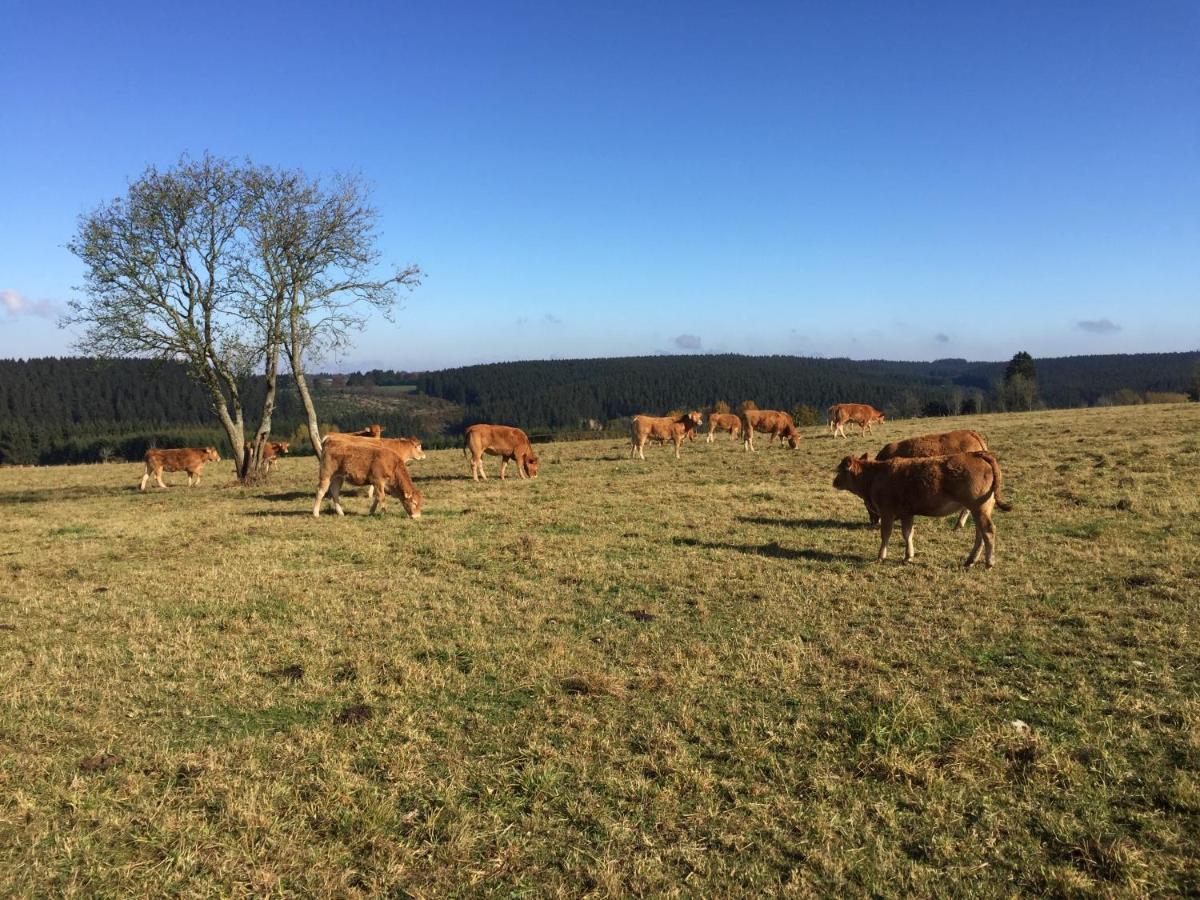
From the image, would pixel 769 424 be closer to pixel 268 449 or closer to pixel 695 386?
pixel 268 449

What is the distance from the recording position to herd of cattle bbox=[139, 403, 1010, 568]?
9.96 m

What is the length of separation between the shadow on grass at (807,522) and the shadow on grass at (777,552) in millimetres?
1756

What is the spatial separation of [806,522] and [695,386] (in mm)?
146631

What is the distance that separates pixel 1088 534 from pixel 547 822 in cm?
1100

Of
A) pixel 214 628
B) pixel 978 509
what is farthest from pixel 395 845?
pixel 978 509

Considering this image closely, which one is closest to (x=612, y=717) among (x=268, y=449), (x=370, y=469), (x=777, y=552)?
(x=777, y=552)

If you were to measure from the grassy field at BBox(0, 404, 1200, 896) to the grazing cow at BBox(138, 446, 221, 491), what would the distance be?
13.5m

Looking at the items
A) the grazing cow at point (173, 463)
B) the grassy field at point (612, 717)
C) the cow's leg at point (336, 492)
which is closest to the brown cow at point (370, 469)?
the cow's leg at point (336, 492)

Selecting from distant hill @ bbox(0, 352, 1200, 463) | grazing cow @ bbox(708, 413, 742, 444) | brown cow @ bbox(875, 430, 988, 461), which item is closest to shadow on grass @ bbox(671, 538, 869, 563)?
brown cow @ bbox(875, 430, 988, 461)

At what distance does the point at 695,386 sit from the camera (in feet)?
519

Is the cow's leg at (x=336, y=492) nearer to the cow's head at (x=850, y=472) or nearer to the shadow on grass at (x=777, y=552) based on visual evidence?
the shadow on grass at (x=777, y=552)

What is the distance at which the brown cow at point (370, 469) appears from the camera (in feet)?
50.5

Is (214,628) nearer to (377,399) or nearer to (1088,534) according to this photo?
(1088,534)

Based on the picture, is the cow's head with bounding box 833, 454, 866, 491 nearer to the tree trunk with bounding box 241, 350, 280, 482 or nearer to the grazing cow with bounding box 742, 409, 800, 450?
the grazing cow with bounding box 742, 409, 800, 450
